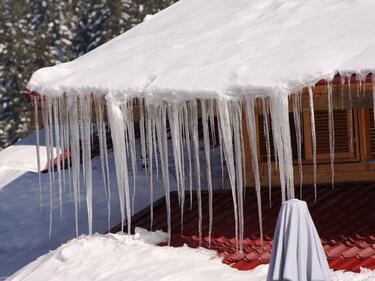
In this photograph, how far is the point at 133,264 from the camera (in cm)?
1139

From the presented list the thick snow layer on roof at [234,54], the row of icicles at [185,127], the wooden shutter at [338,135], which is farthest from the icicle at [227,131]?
the wooden shutter at [338,135]

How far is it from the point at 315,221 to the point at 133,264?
92.8 inches

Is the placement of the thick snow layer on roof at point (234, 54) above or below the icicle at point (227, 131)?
above

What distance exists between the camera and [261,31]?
42.3 feet

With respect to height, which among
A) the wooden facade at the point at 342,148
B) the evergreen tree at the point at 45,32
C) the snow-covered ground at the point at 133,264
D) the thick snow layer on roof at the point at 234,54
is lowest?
the snow-covered ground at the point at 133,264

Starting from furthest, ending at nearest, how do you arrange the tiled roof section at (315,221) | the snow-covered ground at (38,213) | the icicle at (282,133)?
the snow-covered ground at (38,213) → the tiled roof section at (315,221) → the icicle at (282,133)

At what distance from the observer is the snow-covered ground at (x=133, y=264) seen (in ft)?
35.4

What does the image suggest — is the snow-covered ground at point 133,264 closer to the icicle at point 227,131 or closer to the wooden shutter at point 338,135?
the icicle at point 227,131

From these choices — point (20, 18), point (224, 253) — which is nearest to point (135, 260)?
point (224, 253)

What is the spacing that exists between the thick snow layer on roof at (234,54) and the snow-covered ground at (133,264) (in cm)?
178

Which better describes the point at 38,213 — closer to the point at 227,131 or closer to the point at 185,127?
the point at 185,127

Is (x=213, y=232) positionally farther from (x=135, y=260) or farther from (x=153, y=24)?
(x=153, y=24)

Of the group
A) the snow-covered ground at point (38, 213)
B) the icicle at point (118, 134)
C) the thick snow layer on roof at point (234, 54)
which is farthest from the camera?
the snow-covered ground at point (38, 213)

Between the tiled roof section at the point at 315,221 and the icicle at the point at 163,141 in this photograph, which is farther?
the icicle at the point at 163,141
